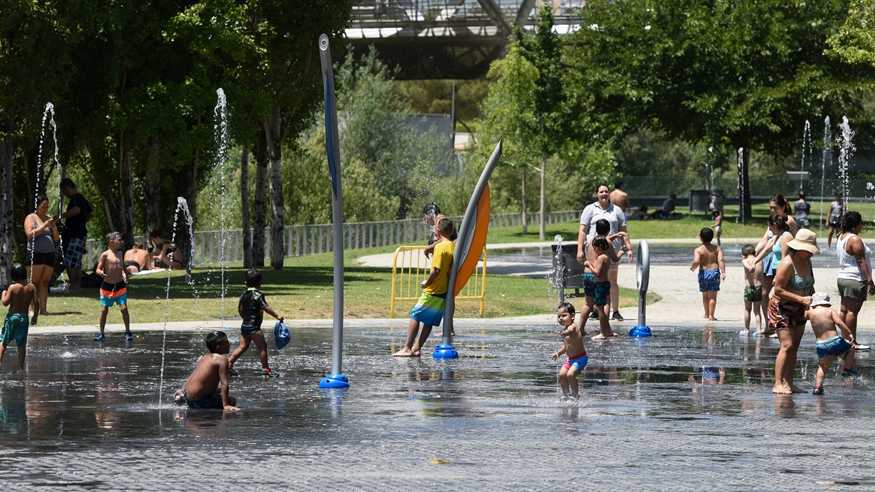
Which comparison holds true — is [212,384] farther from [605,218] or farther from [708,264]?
[708,264]

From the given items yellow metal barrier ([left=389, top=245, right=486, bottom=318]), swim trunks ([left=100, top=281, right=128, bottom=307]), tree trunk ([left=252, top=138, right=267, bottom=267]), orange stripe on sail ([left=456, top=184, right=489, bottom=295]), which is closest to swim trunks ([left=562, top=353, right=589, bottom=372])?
orange stripe on sail ([left=456, top=184, right=489, bottom=295])

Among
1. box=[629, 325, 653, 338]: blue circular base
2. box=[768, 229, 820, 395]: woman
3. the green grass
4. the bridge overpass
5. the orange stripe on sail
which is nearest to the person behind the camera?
box=[768, 229, 820, 395]: woman

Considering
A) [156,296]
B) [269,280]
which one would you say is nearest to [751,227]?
[269,280]

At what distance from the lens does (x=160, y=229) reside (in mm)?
41062

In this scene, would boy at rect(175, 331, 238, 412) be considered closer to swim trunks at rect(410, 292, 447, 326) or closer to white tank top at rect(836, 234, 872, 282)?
swim trunks at rect(410, 292, 447, 326)

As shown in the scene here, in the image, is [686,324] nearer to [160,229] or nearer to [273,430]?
[273,430]

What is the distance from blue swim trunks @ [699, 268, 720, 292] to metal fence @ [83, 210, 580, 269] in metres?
15.3

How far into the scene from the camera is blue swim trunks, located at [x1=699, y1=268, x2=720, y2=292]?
2484 cm

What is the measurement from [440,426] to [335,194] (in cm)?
301

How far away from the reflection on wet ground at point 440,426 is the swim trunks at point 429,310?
561 mm

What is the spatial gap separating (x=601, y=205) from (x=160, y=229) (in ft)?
65.3

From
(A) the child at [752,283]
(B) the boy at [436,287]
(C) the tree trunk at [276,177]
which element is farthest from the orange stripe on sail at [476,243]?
(C) the tree trunk at [276,177]

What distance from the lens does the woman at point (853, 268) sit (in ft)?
58.9

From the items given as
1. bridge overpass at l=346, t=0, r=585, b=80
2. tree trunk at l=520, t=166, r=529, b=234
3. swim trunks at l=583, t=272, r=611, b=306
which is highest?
bridge overpass at l=346, t=0, r=585, b=80
